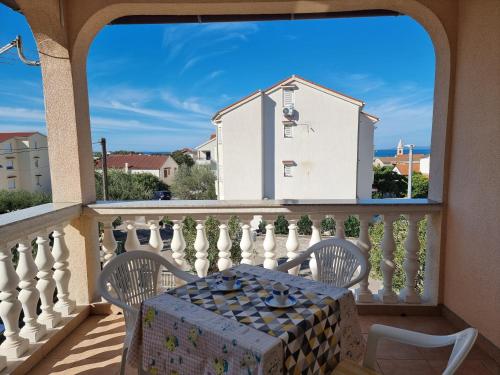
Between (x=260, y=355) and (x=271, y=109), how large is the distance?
777 inches

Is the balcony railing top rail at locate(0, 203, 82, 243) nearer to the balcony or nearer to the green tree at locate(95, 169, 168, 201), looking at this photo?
the balcony

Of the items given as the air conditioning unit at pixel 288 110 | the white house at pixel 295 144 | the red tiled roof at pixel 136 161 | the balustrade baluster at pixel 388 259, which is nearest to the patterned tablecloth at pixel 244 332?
the balustrade baluster at pixel 388 259

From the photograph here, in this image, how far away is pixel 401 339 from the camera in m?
1.14

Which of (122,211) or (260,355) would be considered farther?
(122,211)

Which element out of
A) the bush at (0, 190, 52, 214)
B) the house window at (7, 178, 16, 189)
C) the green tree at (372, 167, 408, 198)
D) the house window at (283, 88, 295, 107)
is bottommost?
the green tree at (372, 167, 408, 198)

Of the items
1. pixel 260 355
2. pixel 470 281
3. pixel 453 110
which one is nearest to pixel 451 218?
pixel 470 281

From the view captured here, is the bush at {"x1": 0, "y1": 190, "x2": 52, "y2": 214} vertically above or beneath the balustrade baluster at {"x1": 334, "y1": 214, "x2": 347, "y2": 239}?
beneath

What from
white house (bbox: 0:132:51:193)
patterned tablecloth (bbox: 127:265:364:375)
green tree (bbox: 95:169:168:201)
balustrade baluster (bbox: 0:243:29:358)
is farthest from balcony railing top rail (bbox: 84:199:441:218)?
green tree (bbox: 95:169:168:201)

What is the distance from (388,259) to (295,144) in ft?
61.0

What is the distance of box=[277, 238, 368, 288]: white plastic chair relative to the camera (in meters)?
1.75

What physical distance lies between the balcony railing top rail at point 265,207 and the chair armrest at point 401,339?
3.79 ft

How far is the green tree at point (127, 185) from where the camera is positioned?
41.3 ft

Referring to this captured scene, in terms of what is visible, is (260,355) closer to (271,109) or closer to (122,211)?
(122,211)

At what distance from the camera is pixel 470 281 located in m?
2.09
